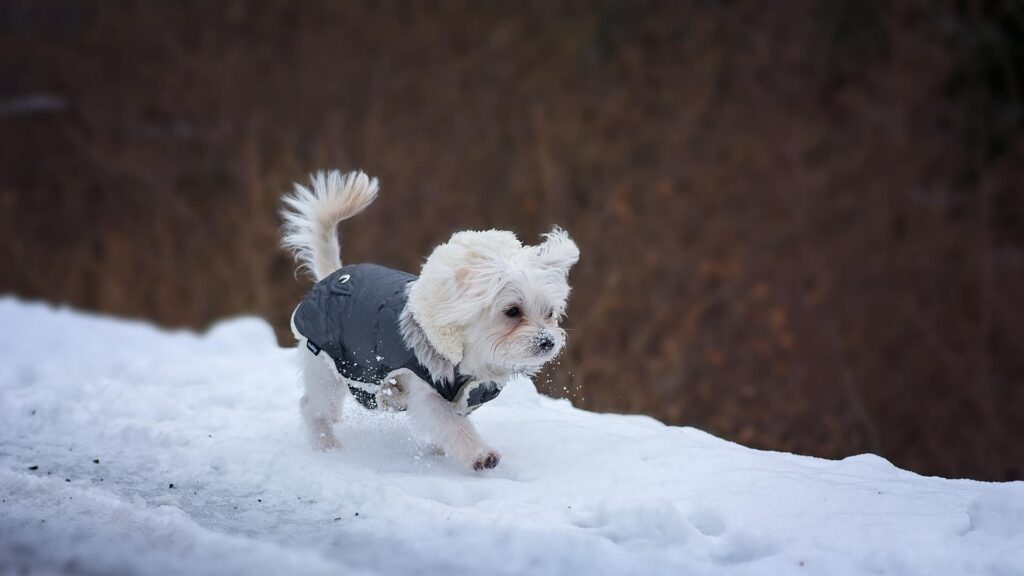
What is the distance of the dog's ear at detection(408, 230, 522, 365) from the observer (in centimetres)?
429

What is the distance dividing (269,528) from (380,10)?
38.1 feet

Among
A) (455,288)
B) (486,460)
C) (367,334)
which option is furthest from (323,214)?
(486,460)

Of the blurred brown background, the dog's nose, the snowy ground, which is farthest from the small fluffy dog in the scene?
the blurred brown background

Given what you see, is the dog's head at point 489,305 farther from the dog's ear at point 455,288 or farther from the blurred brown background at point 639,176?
the blurred brown background at point 639,176

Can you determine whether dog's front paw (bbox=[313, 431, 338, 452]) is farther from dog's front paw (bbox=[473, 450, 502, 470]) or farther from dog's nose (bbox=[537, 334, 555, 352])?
dog's nose (bbox=[537, 334, 555, 352])

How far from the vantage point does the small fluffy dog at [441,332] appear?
431 centimetres

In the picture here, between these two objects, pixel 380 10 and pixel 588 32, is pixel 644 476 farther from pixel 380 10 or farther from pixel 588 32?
pixel 380 10

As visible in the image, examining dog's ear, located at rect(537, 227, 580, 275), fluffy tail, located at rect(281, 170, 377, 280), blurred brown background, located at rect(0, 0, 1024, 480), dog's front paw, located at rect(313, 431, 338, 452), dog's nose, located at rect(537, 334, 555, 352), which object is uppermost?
blurred brown background, located at rect(0, 0, 1024, 480)

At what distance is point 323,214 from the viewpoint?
16.8 ft

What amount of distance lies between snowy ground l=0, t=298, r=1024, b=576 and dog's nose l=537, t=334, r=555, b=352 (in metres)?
0.53

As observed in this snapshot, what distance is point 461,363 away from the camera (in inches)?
175

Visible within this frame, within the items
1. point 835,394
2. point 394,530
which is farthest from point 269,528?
point 835,394

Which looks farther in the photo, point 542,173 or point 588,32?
point 588,32

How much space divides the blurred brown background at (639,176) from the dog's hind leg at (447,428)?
482 centimetres
